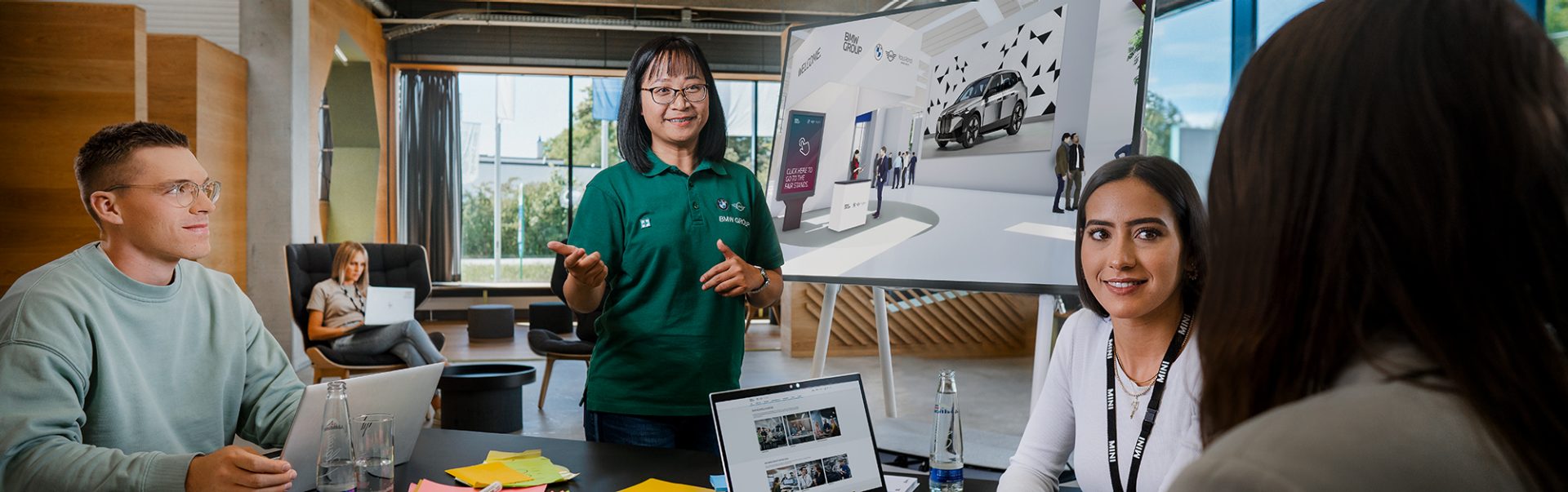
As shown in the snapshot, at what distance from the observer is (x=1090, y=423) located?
69.5 inches

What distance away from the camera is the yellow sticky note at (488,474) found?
1692 millimetres

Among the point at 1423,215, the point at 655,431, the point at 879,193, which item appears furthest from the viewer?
the point at 879,193

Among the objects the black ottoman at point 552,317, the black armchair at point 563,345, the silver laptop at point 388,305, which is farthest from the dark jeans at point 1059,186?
the black ottoman at point 552,317

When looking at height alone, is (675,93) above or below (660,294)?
above

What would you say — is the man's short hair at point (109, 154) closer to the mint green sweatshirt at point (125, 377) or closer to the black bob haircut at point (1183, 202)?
the mint green sweatshirt at point (125, 377)

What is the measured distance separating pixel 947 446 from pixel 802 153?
2161 mm

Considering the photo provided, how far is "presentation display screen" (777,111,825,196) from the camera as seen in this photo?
146 inches

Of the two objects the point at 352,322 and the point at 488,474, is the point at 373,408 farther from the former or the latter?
the point at 352,322

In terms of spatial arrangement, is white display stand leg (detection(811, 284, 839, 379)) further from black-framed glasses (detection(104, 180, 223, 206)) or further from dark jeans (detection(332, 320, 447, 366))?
black-framed glasses (detection(104, 180, 223, 206))

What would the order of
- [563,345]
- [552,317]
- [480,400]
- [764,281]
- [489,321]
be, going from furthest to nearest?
[489,321] < [552,317] < [563,345] < [480,400] < [764,281]

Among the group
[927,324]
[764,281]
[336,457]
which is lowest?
[927,324]

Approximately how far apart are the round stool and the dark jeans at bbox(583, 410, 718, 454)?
27.2 feet

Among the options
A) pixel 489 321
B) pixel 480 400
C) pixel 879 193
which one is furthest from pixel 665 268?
pixel 489 321

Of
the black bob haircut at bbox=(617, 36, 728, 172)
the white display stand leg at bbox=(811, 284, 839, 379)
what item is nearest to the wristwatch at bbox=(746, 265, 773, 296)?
the black bob haircut at bbox=(617, 36, 728, 172)
